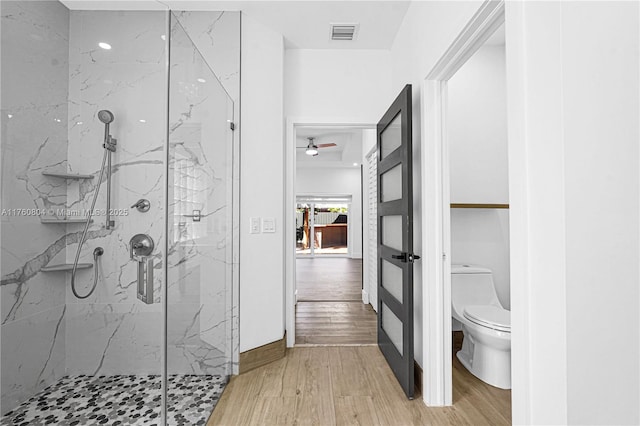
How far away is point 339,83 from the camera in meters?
2.94

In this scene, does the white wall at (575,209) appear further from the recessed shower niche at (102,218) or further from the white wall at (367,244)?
the white wall at (367,244)

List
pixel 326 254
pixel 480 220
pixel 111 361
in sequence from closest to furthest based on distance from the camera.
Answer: pixel 111 361, pixel 480 220, pixel 326 254

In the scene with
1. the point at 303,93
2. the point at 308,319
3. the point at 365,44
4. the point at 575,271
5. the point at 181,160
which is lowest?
the point at 308,319

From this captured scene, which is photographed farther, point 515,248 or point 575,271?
point 515,248

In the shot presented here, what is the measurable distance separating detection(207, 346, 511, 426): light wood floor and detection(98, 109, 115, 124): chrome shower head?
163 centimetres

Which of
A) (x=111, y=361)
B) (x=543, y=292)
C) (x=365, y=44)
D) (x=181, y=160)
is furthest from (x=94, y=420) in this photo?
(x=365, y=44)

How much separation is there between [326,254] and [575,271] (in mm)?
8980

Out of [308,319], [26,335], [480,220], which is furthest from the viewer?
[308,319]

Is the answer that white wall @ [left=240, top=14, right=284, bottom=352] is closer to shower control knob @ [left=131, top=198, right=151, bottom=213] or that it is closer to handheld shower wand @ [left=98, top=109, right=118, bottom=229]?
shower control knob @ [left=131, top=198, right=151, bottom=213]

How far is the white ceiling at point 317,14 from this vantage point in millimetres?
2357

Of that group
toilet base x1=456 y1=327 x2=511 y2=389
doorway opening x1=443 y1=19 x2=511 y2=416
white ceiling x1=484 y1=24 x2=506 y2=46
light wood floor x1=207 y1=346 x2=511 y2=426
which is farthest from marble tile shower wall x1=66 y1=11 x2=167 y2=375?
white ceiling x1=484 y1=24 x2=506 y2=46

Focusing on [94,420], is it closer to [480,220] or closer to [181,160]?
[181,160]

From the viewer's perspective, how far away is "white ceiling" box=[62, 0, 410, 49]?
236 cm

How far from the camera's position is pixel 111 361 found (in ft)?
3.98
